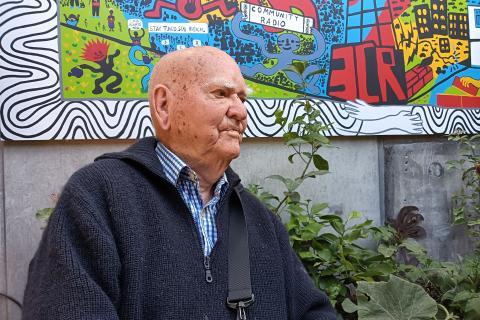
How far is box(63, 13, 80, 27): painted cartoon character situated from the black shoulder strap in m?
1.54

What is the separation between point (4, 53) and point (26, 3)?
0.26 m

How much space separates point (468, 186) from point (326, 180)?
2.97 feet

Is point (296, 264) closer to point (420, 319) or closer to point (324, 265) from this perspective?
point (420, 319)

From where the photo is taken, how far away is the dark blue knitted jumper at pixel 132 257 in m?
1.30

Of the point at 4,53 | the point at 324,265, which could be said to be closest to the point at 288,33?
the point at 324,265

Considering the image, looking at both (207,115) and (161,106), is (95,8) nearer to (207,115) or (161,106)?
(161,106)

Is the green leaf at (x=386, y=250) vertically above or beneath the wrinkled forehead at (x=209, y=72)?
beneath

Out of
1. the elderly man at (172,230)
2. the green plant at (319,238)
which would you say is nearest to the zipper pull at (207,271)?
the elderly man at (172,230)

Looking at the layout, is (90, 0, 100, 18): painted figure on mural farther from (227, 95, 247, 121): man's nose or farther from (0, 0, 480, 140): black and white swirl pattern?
(227, 95, 247, 121): man's nose

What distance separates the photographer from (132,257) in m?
1.40

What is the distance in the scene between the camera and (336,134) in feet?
10.7

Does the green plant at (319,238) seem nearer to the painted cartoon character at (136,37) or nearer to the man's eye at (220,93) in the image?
the painted cartoon character at (136,37)

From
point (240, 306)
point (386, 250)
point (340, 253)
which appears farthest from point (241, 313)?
point (386, 250)

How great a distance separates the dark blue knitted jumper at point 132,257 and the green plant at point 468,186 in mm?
1948
